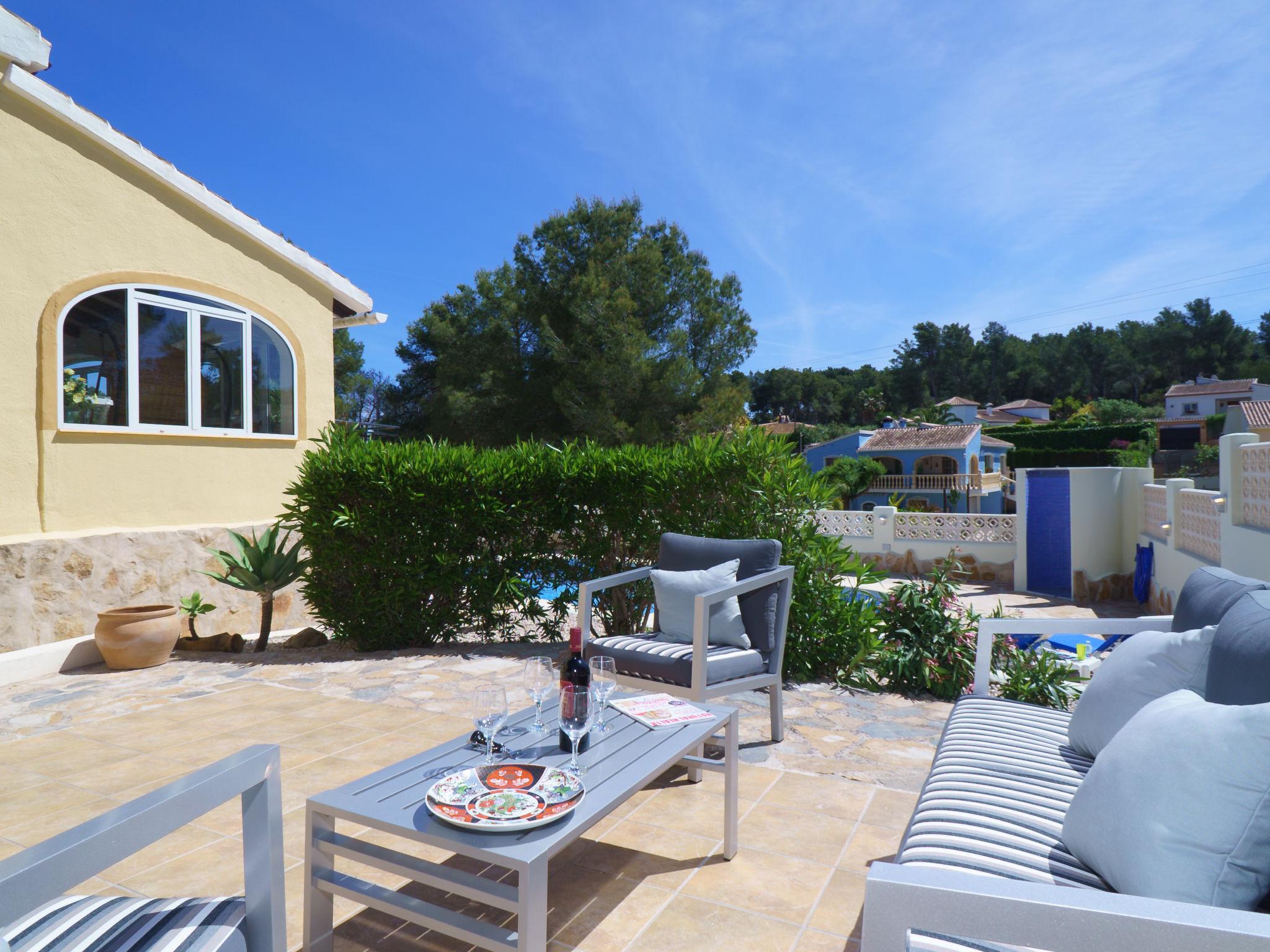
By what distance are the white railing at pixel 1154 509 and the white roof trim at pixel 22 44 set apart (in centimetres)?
1271

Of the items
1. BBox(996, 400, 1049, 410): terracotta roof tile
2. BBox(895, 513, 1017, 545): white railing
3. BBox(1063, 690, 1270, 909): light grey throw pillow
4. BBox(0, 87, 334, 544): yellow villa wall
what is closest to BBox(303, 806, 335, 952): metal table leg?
BBox(1063, 690, 1270, 909): light grey throw pillow

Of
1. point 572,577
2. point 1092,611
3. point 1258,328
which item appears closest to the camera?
point 572,577

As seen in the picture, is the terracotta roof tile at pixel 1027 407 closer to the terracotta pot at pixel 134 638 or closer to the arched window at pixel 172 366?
the arched window at pixel 172 366

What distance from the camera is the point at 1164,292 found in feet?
189

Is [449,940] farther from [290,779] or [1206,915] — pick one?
[1206,915]

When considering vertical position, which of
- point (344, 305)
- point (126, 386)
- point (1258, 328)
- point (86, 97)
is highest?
point (1258, 328)

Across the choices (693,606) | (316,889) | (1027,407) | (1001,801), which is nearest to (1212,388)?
(1027,407)

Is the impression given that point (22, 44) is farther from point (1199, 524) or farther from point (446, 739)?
point (1199, 524)

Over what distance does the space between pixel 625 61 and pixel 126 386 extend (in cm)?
727

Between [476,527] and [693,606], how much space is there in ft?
8.06

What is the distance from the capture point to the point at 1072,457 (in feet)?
125

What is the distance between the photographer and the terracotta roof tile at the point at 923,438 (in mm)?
36156

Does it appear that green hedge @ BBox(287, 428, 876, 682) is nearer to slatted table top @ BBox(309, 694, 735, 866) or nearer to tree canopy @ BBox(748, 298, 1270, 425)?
slatted table top @ BBox(309, 694, 735, 866)

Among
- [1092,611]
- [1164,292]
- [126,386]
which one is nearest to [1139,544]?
[1092,611]
